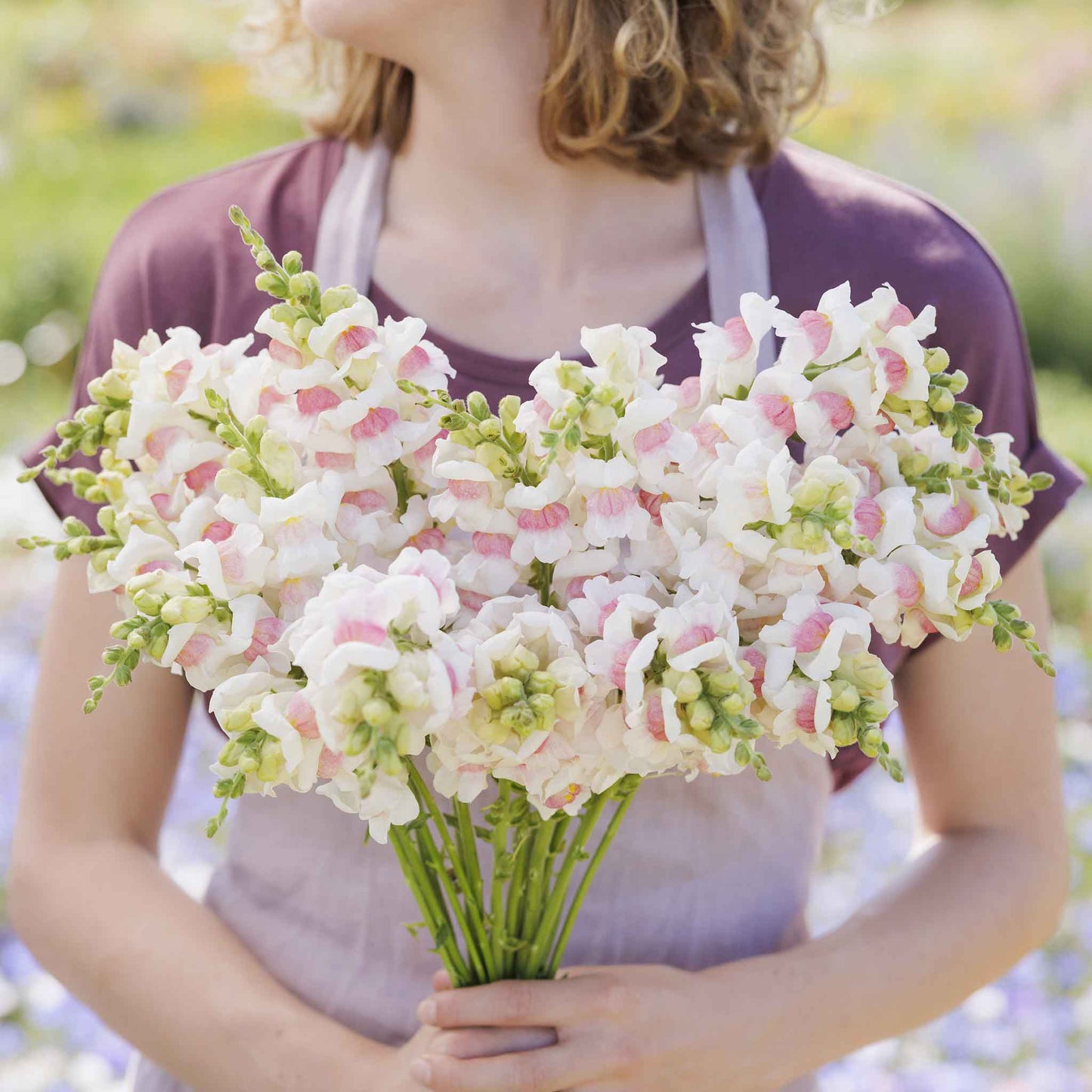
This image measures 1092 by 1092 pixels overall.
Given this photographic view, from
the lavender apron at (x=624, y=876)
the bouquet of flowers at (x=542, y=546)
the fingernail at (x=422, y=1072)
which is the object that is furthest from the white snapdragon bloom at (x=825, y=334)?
the fingernail at (x=422, y=1072)

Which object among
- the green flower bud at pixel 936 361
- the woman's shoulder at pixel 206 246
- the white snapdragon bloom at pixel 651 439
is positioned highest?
the green flower bud at pixel 936 361

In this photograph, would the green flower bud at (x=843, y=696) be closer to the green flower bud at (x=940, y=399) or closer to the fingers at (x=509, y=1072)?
the green flower bud at (x=940, y=399)

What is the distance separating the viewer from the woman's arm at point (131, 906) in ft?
3.58

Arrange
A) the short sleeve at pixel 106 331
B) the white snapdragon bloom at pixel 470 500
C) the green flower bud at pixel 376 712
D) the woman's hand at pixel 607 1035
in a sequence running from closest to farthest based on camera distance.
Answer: the green flower bud at pixel 376 712, the white snapdragon bloom at pixel 470 500, the woman's hand at pixel 607 1035, the short sleeve at pixel 106 331

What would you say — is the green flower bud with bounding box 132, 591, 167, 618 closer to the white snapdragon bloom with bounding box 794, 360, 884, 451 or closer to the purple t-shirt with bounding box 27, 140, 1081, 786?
the white snapdragon bloom with bounding box 794, 360, 884, 451

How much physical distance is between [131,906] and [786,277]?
781 mm

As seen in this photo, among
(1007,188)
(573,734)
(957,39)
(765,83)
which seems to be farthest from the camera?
(957,39)

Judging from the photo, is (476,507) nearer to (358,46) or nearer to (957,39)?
(358,46)

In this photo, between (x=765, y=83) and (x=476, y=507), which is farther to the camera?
(x=765, y=83)

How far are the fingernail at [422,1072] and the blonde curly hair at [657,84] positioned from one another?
0.77 metres

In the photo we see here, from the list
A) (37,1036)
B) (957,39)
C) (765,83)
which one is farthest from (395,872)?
(957,39)

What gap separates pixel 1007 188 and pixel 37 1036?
15.9ft

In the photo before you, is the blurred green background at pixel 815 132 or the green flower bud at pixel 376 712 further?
the blurred green background at pixel 815 132

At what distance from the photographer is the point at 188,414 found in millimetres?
797
